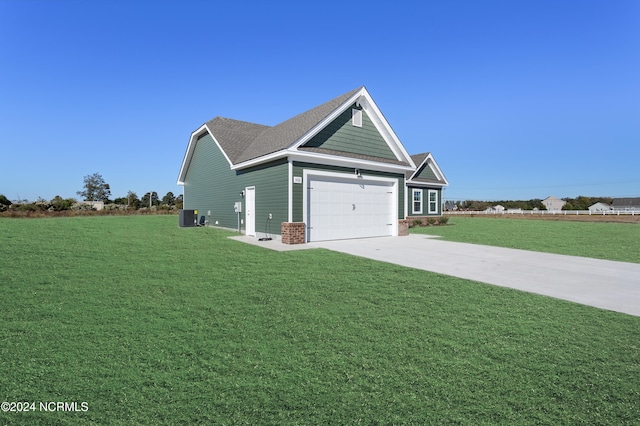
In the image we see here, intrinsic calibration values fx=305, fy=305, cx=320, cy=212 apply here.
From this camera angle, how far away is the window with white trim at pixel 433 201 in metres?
24.8

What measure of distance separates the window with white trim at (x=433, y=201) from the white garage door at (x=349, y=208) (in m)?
10.9

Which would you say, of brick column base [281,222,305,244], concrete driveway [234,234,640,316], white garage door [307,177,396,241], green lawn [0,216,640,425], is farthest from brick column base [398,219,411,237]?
green lawn [0,216,640,425]

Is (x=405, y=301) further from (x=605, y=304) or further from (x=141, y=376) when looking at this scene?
(x=141, y=376)

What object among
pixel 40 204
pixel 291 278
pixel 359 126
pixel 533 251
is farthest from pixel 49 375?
pixel 40 204

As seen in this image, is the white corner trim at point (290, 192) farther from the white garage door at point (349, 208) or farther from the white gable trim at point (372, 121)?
the white garage door at point (349, 208)

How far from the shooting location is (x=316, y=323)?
3.84 meters

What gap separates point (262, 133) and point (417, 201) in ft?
42.2

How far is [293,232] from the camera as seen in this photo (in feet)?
38.3

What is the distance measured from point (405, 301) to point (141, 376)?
141 inches

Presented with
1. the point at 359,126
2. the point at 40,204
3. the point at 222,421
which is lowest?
the point at 222,421

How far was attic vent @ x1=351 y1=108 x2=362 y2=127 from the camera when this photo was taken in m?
14.0

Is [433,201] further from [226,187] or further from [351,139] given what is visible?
[226,187]

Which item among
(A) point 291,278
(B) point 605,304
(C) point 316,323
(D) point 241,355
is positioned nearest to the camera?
(D) point 241,355

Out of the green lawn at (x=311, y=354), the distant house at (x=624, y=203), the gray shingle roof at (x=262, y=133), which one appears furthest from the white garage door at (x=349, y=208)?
the distant house at (x=624, y=203)
